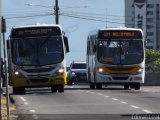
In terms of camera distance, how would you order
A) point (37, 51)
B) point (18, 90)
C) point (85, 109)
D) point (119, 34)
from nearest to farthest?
point (85, 109) → point (37, 51) → point (18, 90) → point (119, 34)

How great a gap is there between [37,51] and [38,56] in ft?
0.89

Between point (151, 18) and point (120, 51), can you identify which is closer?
point (120, 51)

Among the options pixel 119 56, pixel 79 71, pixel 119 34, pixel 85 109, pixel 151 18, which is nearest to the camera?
pixel 85 109

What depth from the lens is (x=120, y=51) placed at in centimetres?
3894

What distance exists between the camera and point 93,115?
68.3 ft

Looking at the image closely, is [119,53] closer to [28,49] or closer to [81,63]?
[28,49]

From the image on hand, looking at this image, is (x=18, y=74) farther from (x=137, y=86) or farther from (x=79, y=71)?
(x=79, y=71)

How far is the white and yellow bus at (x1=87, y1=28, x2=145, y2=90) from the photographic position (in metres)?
38.8

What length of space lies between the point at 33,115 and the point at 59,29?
1286cm

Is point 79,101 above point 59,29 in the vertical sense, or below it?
below

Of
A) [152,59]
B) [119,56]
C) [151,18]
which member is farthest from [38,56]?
[151,18]

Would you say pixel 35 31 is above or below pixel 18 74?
above

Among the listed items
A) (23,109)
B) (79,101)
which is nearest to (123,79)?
(79,101)

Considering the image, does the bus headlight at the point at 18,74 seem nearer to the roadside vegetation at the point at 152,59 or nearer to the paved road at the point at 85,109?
the paved road at the point at 85,109
